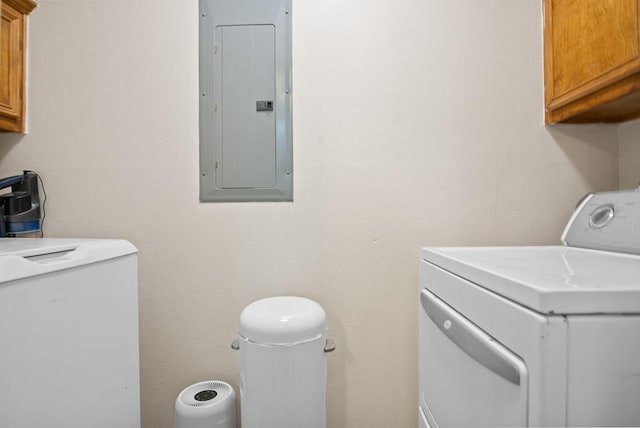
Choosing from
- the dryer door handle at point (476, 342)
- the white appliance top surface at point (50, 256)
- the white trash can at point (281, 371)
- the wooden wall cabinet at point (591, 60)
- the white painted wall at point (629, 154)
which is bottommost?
the white trash can at point (281, 371)

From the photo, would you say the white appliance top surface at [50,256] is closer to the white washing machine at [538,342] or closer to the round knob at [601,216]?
the white washing machine at [538,342]

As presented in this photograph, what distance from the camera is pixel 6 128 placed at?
42.8 inches

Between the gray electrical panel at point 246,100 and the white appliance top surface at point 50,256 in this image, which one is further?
the gray electrical panel at point 246,100

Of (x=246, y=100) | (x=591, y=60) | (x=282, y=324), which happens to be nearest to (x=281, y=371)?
(x=282, y=324)

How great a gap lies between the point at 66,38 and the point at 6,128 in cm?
41

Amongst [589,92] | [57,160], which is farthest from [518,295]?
[57,160]

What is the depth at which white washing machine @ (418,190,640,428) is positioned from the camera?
1.28 feet

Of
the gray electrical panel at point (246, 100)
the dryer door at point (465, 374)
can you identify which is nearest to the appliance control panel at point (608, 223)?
the dryer door at point (465, 374)

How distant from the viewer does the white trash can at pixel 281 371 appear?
2.72 feet

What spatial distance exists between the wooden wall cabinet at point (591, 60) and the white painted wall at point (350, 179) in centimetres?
6

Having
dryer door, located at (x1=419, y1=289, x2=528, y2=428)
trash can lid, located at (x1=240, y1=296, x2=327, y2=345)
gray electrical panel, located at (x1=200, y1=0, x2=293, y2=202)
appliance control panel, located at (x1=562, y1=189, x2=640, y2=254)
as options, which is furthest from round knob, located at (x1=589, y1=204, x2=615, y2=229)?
gray electrical panel, located at (x1=200, y1=0, x2=293, y2=202)

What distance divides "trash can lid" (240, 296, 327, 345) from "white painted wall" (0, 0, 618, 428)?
0.20 metres

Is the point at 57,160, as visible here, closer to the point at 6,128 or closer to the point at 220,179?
the point at 6,128

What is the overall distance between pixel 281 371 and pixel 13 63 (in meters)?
1.49
